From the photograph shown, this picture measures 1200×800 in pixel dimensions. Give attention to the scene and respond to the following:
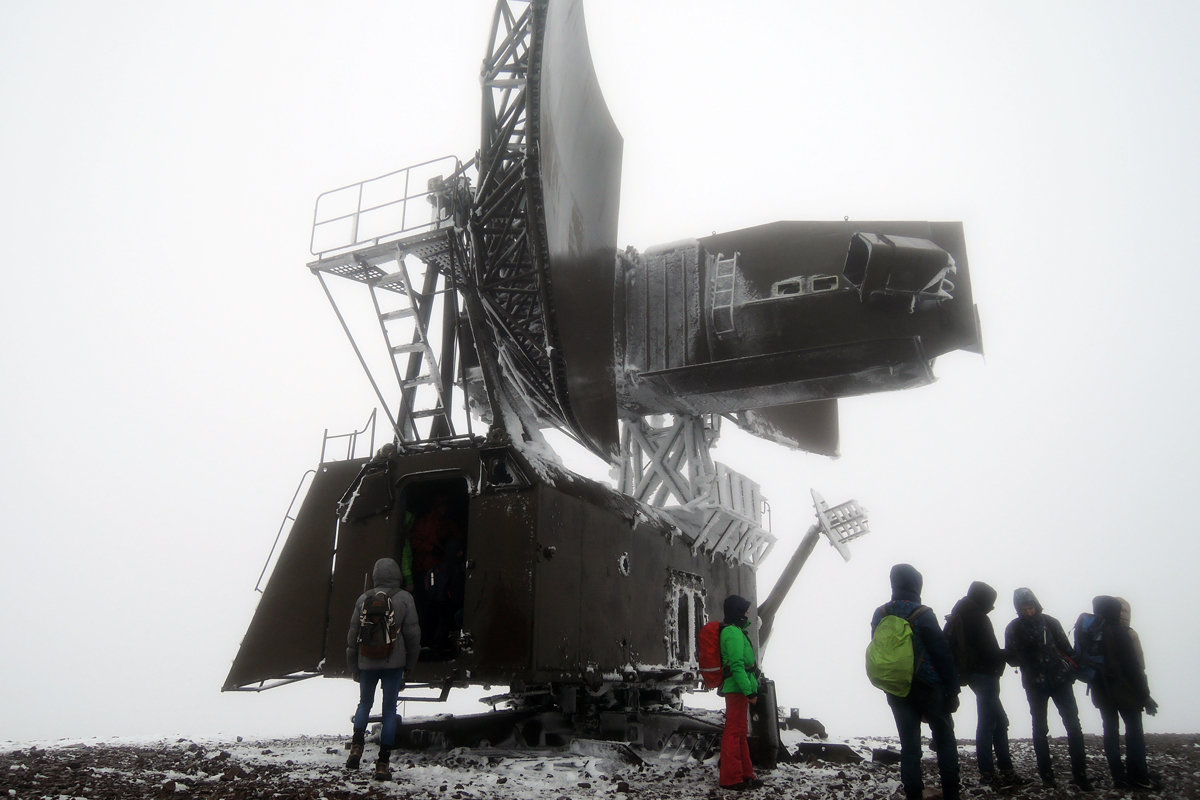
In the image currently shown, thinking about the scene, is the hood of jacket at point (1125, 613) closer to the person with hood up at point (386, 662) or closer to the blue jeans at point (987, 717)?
the blue jeans at point (987, 717)

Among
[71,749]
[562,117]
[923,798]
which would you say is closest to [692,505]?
[562,117]

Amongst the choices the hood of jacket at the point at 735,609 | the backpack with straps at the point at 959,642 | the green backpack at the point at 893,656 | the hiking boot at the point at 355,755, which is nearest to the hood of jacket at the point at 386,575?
the hiking boot at the point at 355,755

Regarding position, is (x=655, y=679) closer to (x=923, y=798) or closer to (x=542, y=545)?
(x=542, y=545)

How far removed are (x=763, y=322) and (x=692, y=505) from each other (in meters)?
3.68

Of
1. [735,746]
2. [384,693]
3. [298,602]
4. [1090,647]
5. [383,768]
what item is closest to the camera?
[383,768]

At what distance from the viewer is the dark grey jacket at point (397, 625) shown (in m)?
7.51

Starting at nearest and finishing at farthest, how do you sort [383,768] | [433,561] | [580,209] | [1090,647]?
[383,768], [1090,647], [433,561], [580,209]

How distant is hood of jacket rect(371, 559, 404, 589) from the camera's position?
775cm

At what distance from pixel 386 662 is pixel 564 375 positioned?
4.13 m

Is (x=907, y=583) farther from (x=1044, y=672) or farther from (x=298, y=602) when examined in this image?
(x=298, y=602)

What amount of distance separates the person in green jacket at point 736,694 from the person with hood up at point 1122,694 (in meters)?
3.09

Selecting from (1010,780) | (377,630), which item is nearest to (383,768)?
(377,630)

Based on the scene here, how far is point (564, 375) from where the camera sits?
33.2 ft

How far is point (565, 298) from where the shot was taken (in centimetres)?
1022
